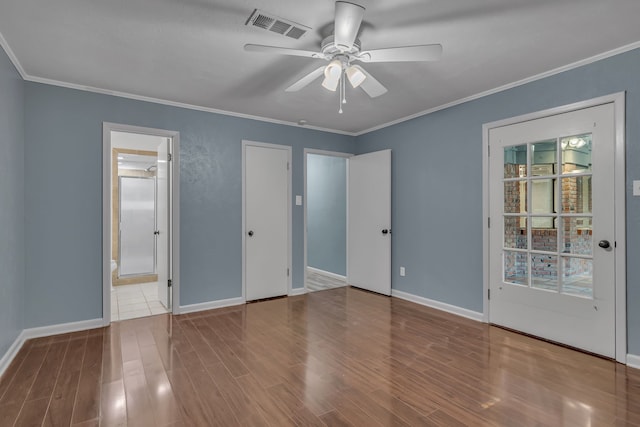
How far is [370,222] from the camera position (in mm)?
5074

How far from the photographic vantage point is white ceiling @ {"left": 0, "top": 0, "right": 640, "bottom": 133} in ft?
6.95

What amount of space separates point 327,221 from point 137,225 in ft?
11.0

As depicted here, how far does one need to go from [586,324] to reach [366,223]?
2862 millimetres

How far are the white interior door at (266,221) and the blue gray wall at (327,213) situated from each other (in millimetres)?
1421

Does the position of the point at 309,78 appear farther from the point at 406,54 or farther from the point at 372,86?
the point at 406,54

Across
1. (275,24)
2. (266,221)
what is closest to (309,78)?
(275,24)

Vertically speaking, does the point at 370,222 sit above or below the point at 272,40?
below

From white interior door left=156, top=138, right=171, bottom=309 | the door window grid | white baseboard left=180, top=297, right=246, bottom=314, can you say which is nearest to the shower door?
white interior door left=156, top=138, right=171, bottom=309

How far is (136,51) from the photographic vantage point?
2689 millimetres

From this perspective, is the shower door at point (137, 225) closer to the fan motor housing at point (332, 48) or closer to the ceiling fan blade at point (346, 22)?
the fan motor housing at point (332, 48)

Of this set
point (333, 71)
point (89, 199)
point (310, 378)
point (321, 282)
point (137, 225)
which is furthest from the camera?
point (137, 225)

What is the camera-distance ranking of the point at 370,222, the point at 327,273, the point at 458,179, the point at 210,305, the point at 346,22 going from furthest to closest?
1. the point at 327,273
2. the point at 370,222
3. the point at 210,305
4. the point at 458,179
5. the point at 346,22

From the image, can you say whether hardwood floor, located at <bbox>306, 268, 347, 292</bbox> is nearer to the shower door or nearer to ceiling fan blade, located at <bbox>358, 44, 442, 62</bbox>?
the shower door

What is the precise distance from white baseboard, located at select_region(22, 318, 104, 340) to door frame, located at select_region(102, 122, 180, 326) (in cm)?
9
